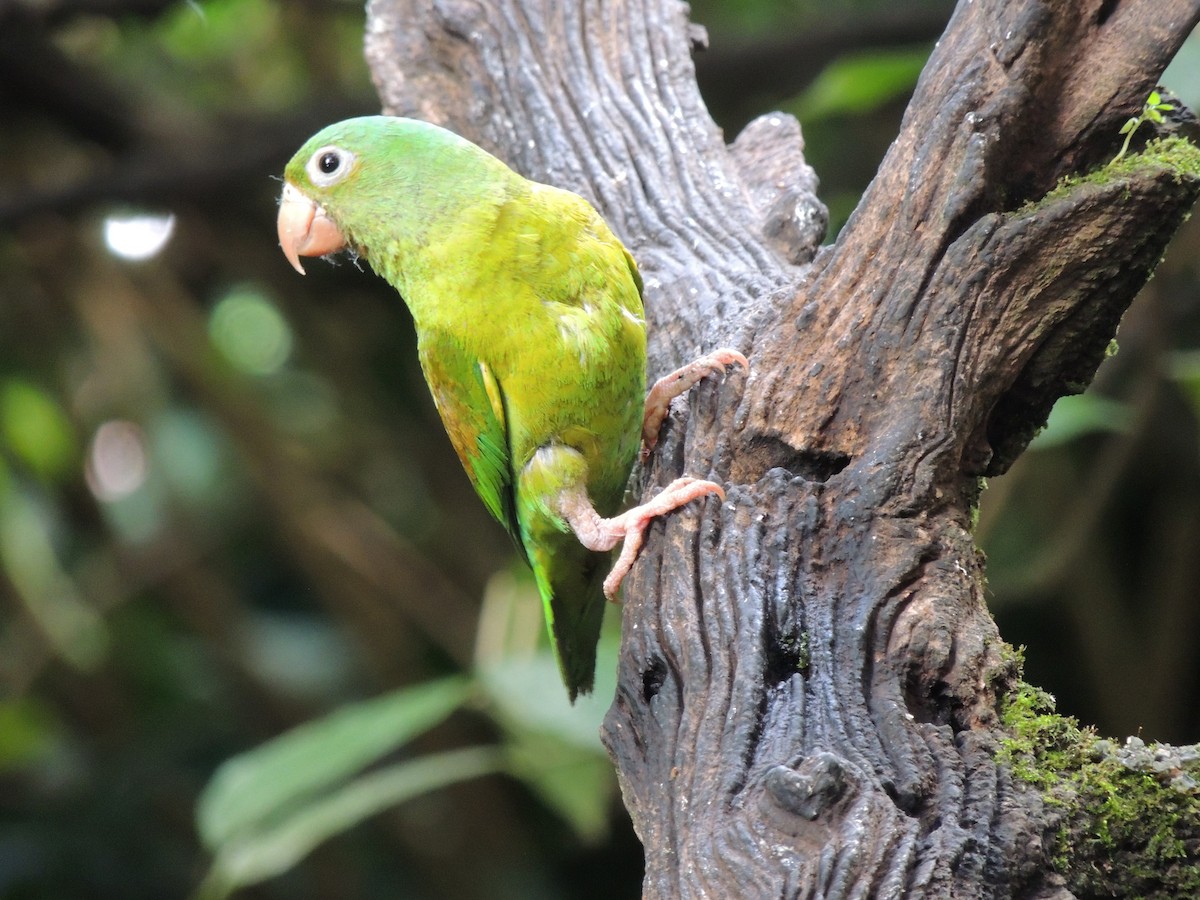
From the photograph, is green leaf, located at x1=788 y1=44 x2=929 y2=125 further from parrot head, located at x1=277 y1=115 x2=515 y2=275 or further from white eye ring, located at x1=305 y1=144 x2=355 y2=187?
white eye ring, located at x1=305 y1=144 x2=355 y2=187

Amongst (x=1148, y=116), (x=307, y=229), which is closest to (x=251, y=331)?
(x=307, y=229)

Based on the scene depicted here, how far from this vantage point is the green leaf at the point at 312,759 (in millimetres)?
2354

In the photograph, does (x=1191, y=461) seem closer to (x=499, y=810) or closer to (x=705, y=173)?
(x=705, y=173)

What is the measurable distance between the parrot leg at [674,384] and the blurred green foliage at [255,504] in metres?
1.62

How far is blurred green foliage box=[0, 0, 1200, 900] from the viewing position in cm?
422

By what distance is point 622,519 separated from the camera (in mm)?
1897

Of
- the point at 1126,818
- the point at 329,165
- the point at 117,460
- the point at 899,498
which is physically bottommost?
the point at 1126,818

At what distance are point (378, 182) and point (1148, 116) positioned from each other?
4.25 feet

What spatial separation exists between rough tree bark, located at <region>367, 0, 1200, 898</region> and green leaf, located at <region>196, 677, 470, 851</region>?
863 millimetres

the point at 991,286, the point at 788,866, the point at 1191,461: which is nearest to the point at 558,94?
the point at 991,286

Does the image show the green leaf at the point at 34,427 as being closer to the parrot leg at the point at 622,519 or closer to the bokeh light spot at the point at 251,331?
the bokeh light spot at the point at 251,331

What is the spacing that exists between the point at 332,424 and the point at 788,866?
4691mm

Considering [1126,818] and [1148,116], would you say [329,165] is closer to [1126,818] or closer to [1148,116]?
[1148,116]

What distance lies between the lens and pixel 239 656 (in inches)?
186
